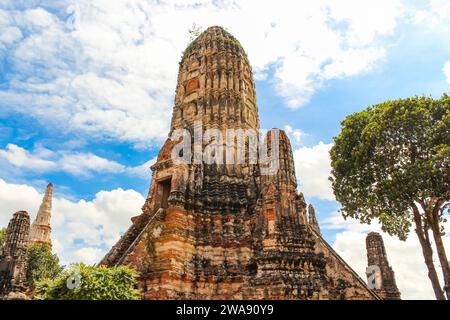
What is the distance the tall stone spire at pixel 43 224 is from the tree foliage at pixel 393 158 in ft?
125

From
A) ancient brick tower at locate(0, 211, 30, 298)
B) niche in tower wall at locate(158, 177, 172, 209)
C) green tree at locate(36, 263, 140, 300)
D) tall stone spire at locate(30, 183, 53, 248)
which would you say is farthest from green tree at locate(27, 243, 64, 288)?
green tree at locate(36, 263, 140, 300)

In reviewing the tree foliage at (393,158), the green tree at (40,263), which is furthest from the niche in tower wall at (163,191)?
the green tree at (40,263)

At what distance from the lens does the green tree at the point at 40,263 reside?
33688mm

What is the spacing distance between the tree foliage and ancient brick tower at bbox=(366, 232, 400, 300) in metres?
2.61

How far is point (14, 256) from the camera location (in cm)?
1823

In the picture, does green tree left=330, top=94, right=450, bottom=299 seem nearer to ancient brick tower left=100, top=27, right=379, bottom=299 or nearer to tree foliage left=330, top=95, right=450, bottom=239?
tree foliage left=330, top=95, right=450, bottom=239

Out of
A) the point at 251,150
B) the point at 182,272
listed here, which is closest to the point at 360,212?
the point at 251,150

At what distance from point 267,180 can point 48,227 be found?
38365 millimetres

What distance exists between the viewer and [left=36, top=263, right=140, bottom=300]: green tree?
9.91 m

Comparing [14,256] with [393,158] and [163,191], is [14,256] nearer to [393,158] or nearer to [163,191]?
[163,191]

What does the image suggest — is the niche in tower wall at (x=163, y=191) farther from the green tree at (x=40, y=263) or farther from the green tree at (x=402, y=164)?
A: the green tree at (x=40, y=263)

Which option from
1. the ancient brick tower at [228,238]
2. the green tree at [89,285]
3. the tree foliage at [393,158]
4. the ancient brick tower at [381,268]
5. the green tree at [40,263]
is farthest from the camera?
the green tree at [40,263]

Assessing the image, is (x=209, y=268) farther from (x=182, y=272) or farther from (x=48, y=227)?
(x=48, y=227)

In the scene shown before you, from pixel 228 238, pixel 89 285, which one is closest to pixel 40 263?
pixel 228 238
